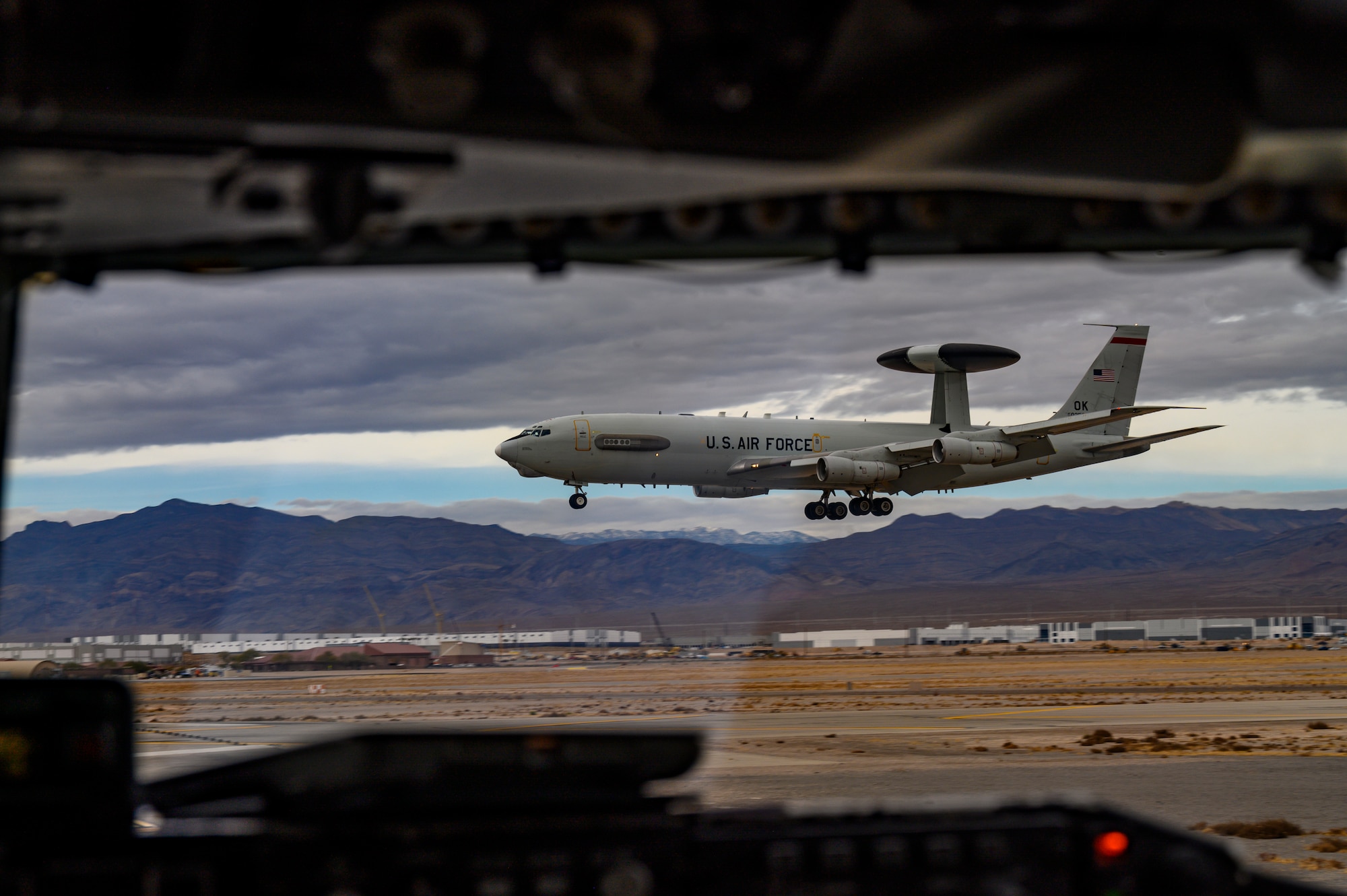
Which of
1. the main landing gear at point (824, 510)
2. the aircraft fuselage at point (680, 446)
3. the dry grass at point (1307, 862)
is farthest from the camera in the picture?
the main landing gear at point (824, 510)

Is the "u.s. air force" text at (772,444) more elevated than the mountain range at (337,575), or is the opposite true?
the "u.s. air force" text at (772,444)

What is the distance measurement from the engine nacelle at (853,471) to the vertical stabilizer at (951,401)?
28.2 m

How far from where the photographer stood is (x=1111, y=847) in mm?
2178

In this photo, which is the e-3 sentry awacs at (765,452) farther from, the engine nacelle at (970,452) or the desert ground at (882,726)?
the desert ground at (882,726)

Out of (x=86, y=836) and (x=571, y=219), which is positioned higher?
(x=571, y=219)

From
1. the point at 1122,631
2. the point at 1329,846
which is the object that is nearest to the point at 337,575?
the point at 1329,846

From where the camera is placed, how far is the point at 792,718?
1970cm

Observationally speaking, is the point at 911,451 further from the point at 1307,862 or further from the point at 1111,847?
the point at 1111,847

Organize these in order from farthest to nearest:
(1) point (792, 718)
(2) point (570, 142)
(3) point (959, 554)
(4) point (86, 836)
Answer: (3) point (959, 554) → (1) point (792, 718) → (4) point (86, 836) → (2) point (570, 142)

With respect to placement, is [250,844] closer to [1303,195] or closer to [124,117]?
[124,117]

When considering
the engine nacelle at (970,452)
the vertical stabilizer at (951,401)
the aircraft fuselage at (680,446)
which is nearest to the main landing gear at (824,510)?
the aircraft fuselage at (680,446)

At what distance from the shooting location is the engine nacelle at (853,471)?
1266 inches

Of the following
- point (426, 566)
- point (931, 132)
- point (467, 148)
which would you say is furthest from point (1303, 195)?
point (426, 566)

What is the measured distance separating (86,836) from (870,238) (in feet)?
6.77
